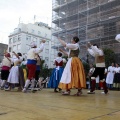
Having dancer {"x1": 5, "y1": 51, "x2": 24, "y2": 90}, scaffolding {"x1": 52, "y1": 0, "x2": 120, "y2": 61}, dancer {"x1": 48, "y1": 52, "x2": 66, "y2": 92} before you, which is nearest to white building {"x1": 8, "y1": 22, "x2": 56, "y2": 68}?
scaffolding {"x1": 52, "y1": 0, "x2": 120, "y2": 61}

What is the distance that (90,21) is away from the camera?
99.5 feet

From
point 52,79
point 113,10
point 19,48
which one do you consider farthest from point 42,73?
point 19,48

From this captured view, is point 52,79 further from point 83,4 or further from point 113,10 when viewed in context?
point 83,4

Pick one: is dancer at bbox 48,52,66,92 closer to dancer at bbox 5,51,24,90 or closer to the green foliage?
dancer at bbox 5,51,24,90

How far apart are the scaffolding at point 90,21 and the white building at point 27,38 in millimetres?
19431

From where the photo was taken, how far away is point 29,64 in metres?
6.48

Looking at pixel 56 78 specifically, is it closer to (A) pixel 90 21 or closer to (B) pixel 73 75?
(B) pixel 73 75

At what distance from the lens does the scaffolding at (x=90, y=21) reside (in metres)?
27.9

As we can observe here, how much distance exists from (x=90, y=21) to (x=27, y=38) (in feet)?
94.8

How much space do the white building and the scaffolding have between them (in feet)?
63.8

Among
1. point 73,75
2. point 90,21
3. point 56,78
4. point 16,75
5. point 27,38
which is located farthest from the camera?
point 27,38

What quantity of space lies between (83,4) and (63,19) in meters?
4.14

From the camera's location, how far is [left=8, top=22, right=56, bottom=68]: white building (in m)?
55.2

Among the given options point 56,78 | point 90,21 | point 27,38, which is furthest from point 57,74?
point 27,38
